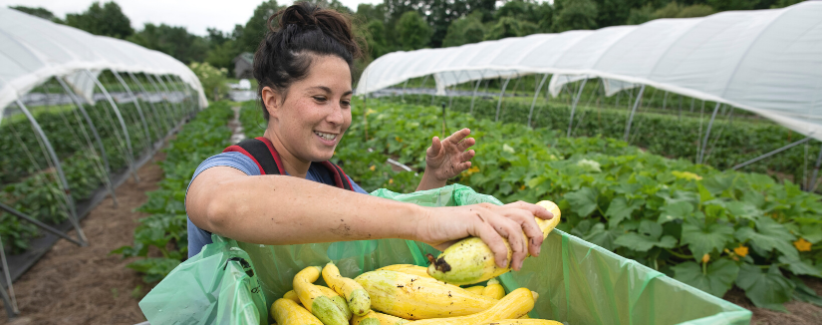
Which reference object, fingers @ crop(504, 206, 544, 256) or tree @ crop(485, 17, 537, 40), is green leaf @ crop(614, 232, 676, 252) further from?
tree @ crop(485, 17, 537, 40)

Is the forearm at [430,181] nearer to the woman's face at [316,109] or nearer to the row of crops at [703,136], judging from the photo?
the woman's face at [316,109]

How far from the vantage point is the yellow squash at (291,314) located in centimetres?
123

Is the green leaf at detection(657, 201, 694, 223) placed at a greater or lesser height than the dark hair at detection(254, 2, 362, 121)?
lesser

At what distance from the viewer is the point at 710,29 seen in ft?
29.6

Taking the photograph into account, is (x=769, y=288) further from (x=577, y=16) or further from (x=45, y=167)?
(x=577, y=16)

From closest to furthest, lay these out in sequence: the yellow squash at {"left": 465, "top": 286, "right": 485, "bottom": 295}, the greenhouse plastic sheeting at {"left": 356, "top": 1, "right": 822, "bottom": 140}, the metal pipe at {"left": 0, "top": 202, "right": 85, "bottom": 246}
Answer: the yellow squash at {"left": 465, "top": 286, "right": 485, "bottom": 295}
the metal pipe at {"left": 0, "top": 202, "right": 85, "bottom": 246}
the greenhouse plastic sheeting at {"left": 356, "top": 1, "right": 822, "bottom": 140}

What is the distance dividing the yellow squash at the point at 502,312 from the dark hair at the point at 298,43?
97 cm

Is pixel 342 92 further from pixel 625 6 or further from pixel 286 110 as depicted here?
pixel 625 6

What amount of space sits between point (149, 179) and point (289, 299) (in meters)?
8.78

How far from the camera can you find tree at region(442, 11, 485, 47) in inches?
2208

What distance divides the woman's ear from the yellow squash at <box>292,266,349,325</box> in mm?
639

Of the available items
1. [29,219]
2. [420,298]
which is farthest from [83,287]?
[420,298]

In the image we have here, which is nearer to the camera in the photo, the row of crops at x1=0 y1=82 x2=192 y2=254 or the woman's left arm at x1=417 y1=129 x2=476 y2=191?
the woman's left arm at x1=417 y1=129 x2=476 y2=191

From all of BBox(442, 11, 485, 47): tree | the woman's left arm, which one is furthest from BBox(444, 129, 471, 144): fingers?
BBox(442, 11, 485, 47): tree
